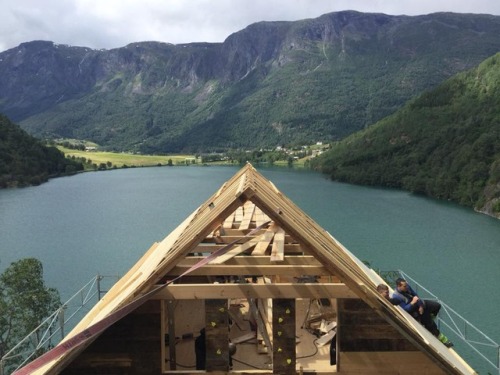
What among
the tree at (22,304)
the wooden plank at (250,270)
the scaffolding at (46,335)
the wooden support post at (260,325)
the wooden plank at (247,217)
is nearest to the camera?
the wooden plank at (250,270)

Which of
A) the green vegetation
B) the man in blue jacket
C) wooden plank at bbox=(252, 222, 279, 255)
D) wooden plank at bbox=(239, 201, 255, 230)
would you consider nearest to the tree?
the green vegetation

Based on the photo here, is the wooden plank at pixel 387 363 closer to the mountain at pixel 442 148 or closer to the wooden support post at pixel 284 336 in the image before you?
the wooden support post at pixel 284 336

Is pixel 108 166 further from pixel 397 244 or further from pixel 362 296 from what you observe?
pixel 362 296

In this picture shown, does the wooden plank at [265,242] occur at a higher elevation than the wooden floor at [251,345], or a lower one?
higher

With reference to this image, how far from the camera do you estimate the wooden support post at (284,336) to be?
5.60 meters

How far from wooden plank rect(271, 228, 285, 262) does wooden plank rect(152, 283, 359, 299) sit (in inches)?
19.0

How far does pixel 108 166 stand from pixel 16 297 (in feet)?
369

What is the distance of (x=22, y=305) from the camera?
14695mm

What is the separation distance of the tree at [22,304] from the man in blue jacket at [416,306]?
11.5 meters

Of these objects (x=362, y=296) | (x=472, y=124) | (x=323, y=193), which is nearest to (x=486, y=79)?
(x=472, y=124)

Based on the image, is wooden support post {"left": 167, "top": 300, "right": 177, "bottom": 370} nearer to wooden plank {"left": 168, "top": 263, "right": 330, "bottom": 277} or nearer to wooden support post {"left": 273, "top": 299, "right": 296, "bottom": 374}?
wooden plank {"left": 168, "top": 263, "right": 330, "bottom": 277}

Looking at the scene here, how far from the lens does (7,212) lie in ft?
180

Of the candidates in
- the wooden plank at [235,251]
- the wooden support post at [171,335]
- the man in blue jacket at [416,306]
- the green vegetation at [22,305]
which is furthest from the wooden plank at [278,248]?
the green vegetation at [22,305]

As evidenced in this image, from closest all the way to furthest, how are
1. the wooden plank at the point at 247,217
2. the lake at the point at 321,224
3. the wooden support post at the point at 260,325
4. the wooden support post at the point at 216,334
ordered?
the wooden support post at the point at 216,334 → the wooden support post at the point at 260,325 → the wooden plank at the point at 247,217 → the lake at the point at 321,224
